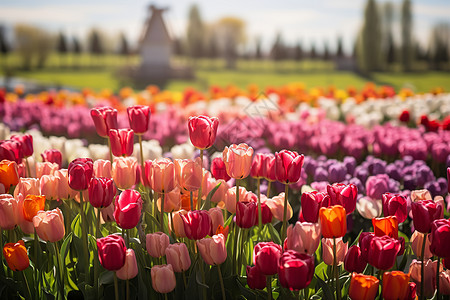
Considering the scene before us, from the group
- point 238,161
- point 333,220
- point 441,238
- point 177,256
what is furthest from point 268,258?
point 441,238

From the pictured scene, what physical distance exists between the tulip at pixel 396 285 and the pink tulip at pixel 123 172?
1.04m

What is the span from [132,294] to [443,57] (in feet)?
58.0

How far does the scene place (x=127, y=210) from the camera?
1614 millimetres

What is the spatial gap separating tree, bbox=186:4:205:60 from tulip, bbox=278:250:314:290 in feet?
123

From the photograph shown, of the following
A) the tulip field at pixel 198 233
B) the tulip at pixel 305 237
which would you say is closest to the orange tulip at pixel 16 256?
the tulip field at pixel 198 233

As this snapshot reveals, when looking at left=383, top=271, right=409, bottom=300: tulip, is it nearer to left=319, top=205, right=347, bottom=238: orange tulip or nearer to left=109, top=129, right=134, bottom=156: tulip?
left=319, top=205, right=347, bottom=238: orange tulip

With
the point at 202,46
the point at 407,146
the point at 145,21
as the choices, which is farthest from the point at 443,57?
the point at 202,46

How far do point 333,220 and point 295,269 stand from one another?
259 millimetres

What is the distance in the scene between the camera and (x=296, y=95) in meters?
9.34

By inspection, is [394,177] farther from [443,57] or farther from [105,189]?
[443,57]

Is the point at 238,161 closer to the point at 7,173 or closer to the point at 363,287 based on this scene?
the point at 363,287

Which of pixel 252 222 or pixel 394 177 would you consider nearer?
pixel 252 222

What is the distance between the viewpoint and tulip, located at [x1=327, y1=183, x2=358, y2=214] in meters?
1.71

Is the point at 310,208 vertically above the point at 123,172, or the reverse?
the point at 123,172
